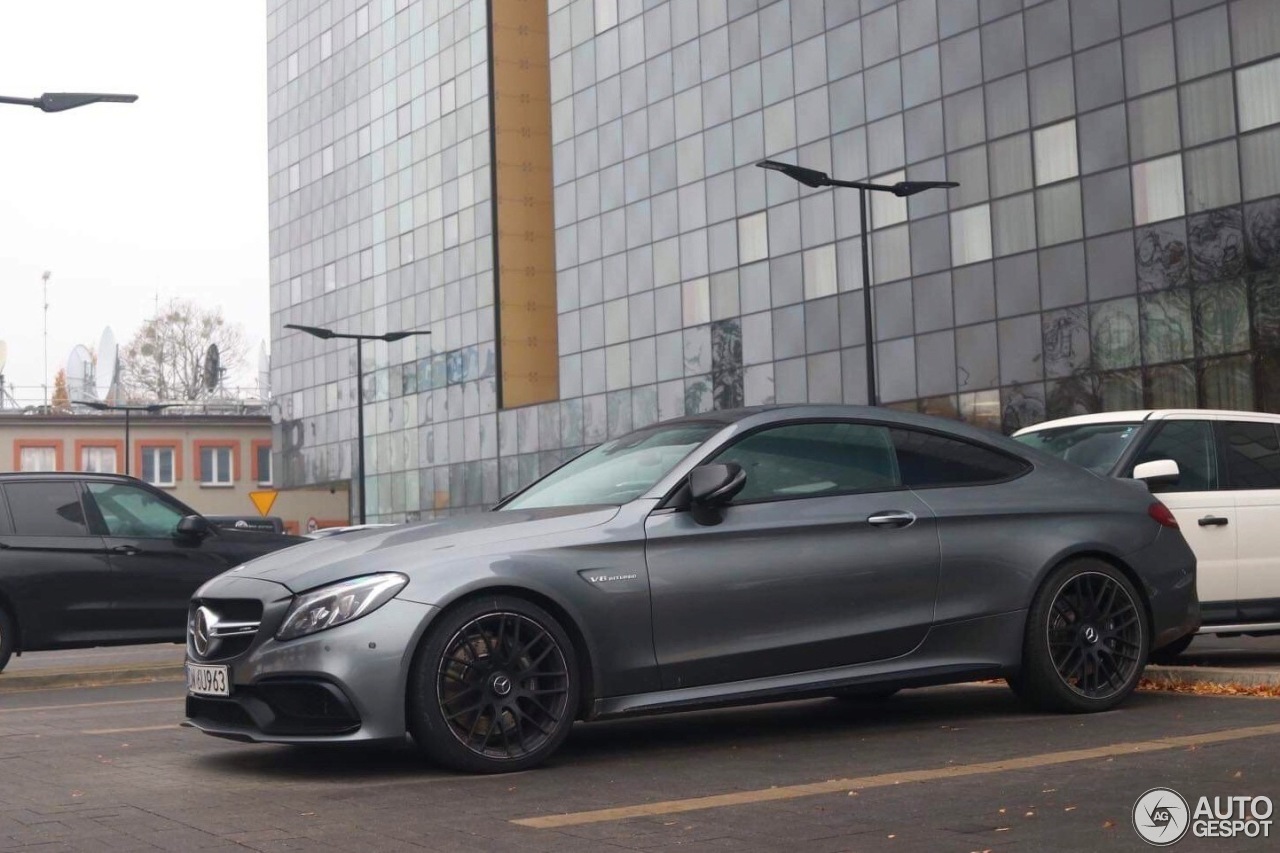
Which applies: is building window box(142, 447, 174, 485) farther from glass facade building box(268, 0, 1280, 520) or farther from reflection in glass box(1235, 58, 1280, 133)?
reflection in glass box(1235, 58, 1280, 133)

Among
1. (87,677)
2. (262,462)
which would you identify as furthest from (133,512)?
(262,462)

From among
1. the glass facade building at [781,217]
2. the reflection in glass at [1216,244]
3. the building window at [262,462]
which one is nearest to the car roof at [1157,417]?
the glass facade building at [781,217]

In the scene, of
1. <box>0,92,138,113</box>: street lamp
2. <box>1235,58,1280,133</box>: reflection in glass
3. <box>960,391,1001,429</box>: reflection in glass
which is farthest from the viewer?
<box>960,391,1001,429</box>: reflection in glass

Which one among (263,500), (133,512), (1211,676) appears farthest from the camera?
(263,500)

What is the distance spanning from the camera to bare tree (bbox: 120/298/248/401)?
97312 millimetres

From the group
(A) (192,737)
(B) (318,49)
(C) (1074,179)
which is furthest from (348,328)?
(A) (192,737)

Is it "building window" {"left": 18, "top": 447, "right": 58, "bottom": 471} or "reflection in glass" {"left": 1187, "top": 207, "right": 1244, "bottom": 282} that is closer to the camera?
"reflection in glass" {"left": 1187, "top": 207, "right": 1244, "bottom": 282}

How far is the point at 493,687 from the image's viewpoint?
6.89m

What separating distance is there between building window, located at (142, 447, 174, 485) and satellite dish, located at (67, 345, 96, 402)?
8133 mm

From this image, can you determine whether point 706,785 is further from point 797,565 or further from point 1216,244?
point 1216,244

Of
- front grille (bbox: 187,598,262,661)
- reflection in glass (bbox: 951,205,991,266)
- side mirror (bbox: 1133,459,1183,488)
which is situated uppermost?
reflection in glass (bbox: 951,205,991,266)

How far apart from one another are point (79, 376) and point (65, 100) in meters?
77.3

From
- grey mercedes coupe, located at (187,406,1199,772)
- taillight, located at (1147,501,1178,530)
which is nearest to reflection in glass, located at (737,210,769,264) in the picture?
taillight, located at (1147,501,1178,530)

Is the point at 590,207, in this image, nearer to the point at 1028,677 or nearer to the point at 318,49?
the point at 318,49
